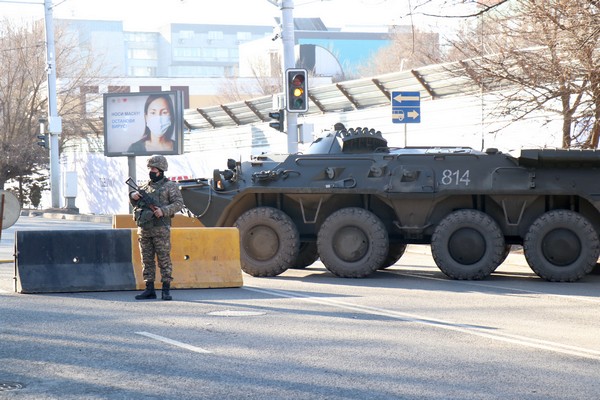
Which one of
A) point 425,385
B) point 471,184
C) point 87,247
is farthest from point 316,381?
point 471,184

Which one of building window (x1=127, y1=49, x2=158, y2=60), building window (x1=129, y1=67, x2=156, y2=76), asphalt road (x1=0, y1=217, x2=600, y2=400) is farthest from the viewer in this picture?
building window (x1=129, y1=67, x2=156, y2=76)

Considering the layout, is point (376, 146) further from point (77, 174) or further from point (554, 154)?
point (77, 174)

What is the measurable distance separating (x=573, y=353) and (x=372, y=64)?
327ft

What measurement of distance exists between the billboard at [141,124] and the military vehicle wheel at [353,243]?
21.2 meters

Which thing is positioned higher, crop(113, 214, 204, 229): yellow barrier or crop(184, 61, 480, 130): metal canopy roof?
crop(184, 61, 480, 130): metal canopy roof

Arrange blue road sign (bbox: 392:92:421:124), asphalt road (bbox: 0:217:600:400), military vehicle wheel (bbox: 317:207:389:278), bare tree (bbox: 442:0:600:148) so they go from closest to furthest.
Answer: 1. asphalt road (bbox: 0:217:600:400)
2. military vehicle wheel (bbox: 317:207:389:278)
3. bare tree (bbox: 442:0:600:148)
4. blue road sign (bbox: 392:92:421:124)

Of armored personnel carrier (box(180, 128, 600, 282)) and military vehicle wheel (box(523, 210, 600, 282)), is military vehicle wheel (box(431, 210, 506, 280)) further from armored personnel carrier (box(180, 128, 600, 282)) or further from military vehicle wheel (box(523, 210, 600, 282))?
military vehicle wheel (box(523, 210, 600, 282))

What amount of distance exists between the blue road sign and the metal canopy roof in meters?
0.86

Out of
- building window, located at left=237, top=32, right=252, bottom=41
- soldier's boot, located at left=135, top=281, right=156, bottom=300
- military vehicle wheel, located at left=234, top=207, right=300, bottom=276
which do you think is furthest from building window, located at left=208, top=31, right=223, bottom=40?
soldier's boot, located at left=135, top=281, right=156, bottom=300

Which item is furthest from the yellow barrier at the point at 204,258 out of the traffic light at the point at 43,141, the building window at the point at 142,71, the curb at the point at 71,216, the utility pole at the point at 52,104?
the building window at the point at 142,71

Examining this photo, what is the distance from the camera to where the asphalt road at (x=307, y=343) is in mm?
8062

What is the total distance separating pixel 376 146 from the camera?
17234mm

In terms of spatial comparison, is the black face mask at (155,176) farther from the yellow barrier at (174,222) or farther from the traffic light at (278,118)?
the traffic light at (278,118)

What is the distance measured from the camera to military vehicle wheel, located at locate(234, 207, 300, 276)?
54.5 ft
